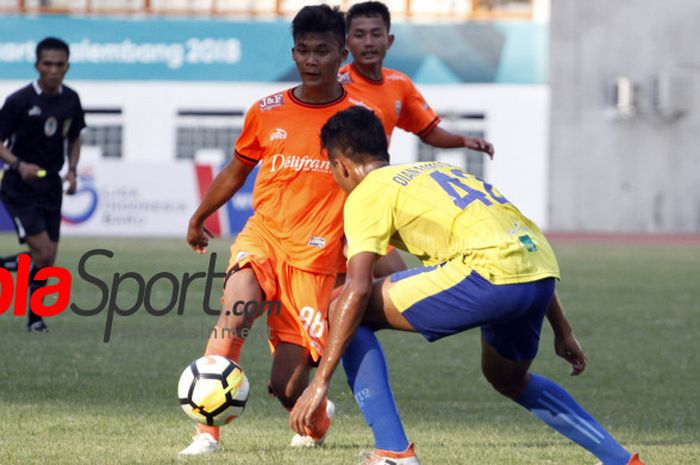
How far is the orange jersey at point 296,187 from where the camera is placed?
20.9 feet

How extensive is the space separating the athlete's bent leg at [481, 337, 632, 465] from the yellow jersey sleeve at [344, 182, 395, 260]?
2.47ft

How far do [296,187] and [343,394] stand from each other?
7.36 ft

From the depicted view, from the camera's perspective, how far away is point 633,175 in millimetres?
37469

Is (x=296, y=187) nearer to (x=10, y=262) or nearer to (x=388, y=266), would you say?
(x=388, y=266)

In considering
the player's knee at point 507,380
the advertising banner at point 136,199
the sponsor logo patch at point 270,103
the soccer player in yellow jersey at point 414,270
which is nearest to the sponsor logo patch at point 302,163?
the sponsor logo patch at point 270,103

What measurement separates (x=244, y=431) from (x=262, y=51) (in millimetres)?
31409

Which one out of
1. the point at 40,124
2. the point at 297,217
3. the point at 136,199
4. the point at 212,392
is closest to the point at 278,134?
the point at 297,217

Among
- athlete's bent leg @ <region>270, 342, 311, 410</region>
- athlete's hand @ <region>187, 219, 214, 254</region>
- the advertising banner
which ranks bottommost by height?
the advertising banner

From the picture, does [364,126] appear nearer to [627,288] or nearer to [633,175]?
[627,288]

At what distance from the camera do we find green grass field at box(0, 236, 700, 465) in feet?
20.0

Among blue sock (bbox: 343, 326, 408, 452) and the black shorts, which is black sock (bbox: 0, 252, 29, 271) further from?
blue sock (bbox: 343, 326, 408, 452)

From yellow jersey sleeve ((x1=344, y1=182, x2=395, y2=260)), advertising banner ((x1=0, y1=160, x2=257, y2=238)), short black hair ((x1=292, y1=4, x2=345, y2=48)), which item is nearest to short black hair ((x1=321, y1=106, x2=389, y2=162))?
yellow jersey sleeve ((x1=344, y1=182, x2=395, y2=260))

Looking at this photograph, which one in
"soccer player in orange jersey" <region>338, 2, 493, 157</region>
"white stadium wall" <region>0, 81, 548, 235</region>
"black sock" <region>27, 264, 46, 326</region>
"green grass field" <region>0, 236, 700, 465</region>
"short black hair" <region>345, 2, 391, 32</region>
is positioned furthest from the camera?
"white stadium wall" <region>0, 81, 548, 235</region>

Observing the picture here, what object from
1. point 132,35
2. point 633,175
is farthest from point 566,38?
point 132,35
